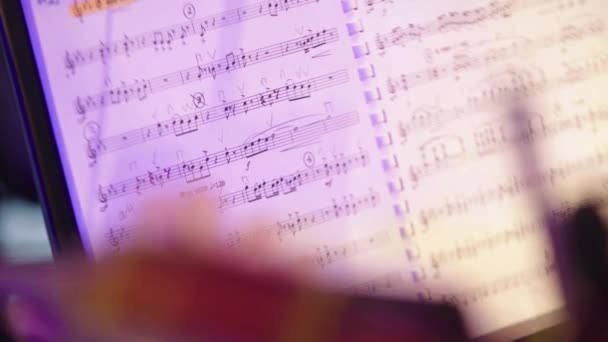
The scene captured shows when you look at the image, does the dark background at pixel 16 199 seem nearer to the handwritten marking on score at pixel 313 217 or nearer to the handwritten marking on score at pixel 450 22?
the handwritten marking on score at pixel 313 217

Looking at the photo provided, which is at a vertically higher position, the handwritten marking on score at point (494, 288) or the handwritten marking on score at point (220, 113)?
the handwritten marking on score at point (220, 113)

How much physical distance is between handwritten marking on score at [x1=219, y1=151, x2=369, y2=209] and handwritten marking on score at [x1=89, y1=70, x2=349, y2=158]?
88 millimetres

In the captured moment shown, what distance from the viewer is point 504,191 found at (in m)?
0.69

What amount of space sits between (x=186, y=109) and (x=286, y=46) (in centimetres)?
14

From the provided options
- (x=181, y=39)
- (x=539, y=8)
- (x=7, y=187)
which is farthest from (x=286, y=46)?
(x=7, y=187)

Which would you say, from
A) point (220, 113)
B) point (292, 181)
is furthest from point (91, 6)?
point (292, 181)

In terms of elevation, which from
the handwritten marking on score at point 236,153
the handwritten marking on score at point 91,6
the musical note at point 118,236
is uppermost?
the handwritten marking on score at point 91,6

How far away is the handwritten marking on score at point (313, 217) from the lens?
0.64 meters

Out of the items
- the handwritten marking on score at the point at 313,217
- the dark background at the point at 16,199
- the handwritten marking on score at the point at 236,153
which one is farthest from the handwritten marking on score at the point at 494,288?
the dark background at the point at 16,199

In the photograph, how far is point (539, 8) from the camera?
701 millimetres

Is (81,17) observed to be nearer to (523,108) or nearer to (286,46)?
(286,46)

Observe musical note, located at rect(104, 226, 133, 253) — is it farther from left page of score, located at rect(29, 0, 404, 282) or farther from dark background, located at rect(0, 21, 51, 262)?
dark background, located at rect(0, 21, 51, 262)

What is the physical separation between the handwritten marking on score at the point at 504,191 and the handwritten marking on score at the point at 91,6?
443 mm

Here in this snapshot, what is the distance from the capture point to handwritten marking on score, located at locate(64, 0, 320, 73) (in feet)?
1.97
